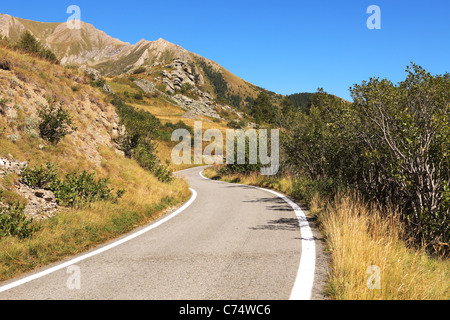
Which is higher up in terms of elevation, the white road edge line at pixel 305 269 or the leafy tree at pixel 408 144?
the leafy tree at pixel 408 144

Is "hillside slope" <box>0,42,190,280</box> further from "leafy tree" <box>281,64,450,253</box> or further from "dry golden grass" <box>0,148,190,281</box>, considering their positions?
"leafy tree" <box>281,64,450,253</box>

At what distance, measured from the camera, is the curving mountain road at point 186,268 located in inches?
131

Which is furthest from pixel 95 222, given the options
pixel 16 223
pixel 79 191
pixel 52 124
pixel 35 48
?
pixel 35 48

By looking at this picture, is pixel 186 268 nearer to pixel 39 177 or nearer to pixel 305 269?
pixel 305 269

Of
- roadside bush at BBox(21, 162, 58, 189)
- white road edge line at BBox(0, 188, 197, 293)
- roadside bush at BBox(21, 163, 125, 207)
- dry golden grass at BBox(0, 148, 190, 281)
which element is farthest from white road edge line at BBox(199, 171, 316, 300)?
roadside bush at BBox(21, 162, 58, 189)

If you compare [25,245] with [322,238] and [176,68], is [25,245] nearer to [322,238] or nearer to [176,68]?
[322,238]

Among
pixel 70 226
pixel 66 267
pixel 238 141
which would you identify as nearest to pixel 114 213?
pixel 70 226

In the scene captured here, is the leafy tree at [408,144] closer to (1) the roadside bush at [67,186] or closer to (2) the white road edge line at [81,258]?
(2) the white road edge line at [81,258]

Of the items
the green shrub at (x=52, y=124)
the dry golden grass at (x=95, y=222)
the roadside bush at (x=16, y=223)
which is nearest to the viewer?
the dry golden grass at (x=95, y=222)

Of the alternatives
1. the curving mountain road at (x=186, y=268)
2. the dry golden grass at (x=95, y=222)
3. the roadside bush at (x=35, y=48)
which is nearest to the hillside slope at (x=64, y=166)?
the dry golden grass at (x=95, y=222)

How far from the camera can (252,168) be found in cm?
2206

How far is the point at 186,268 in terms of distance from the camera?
13.4 ft

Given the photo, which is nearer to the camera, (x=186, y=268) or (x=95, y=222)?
(x=186, y=268)
